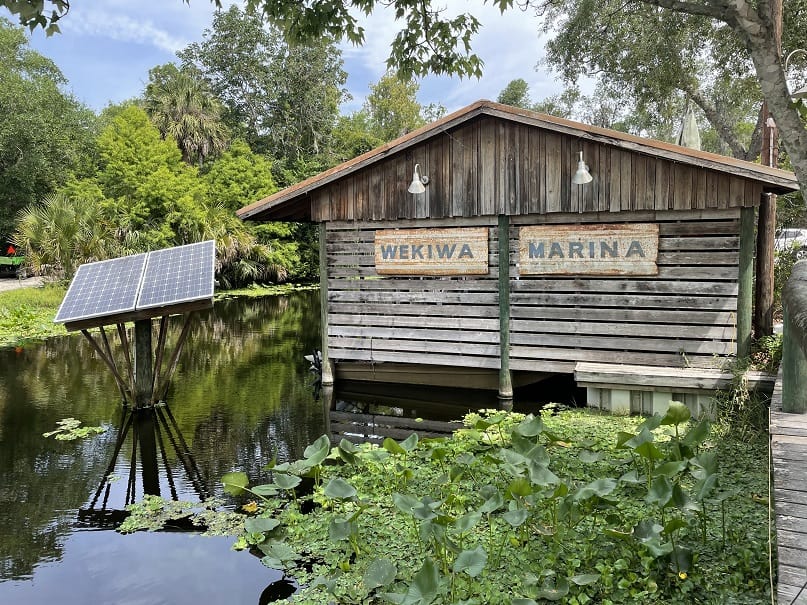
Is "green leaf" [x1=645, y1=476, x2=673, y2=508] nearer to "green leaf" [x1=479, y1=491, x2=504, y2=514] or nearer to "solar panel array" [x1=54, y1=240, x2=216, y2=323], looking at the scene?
"green leaf" [x1=479, y1=491, x2=504, y2=514]

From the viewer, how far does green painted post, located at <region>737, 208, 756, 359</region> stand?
8031 mm

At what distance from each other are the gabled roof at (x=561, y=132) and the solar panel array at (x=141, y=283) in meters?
1.72

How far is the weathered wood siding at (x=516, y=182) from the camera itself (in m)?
8.20

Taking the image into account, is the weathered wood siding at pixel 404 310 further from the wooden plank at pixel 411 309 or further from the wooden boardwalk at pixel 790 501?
the wooden boardwalk at pixel 790 501

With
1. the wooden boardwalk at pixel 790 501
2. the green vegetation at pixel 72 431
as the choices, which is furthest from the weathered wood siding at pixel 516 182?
the green vegetation at pixel 72 431

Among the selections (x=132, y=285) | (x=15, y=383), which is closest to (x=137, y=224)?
Answer: (x=15, y=383)

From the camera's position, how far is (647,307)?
8.64 meters

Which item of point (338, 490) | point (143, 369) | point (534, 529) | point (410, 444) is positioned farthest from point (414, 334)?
point (534, 529)

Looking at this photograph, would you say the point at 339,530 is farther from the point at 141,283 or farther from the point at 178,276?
the point at 141,283

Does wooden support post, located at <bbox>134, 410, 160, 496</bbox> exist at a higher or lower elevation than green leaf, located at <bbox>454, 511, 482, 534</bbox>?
lower

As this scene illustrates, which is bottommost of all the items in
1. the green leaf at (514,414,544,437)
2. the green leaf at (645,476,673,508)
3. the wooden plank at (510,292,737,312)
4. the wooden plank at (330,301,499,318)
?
the green leaf at (645,476,673,508)

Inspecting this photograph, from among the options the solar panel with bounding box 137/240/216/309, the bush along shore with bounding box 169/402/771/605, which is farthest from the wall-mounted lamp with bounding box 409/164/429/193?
the bush along shore with bounding box 169/402/771/605

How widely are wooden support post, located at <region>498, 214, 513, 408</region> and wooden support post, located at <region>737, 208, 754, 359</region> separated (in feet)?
10.3

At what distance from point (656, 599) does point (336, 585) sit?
2028mm
